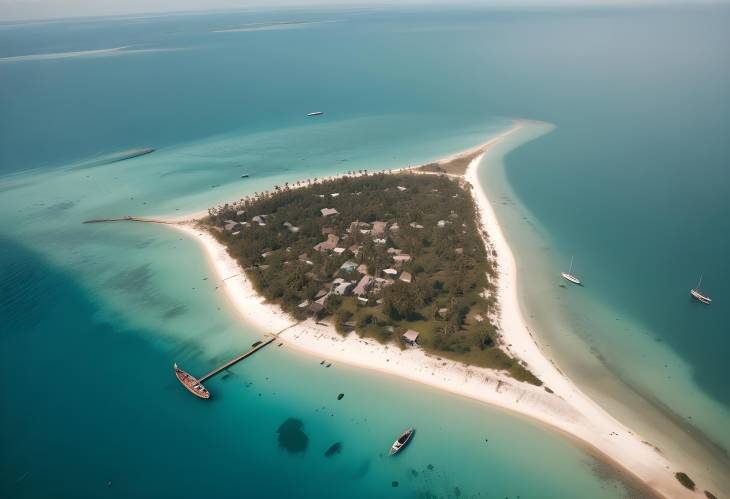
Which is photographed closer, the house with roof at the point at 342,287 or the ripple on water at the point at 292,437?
the ripple on water at the point at 292,437

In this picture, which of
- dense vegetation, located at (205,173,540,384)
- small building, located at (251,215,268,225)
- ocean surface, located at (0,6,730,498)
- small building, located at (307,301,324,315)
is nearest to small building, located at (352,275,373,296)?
dense vegetation, located at (205,173,540,384)

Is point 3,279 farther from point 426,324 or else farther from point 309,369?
point 426,324

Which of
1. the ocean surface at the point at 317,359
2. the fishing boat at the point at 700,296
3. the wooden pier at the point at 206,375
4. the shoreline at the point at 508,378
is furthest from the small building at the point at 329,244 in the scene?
the fishing boat at the point at 700,296

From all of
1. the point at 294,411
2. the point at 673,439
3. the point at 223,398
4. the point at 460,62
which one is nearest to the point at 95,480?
the point at 223,398

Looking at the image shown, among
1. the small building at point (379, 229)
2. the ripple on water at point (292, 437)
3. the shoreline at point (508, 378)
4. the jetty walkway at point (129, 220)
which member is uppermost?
the small building at point (379, 229)

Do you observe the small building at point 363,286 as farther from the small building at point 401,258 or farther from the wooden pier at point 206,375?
the wooden pier at point 206,375

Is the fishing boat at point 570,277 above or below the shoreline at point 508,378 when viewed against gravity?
above

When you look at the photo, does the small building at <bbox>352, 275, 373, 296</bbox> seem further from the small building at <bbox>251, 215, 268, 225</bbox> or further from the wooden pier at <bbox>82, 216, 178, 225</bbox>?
the wooden pier at <bbox>82, 216, 178, 225</bbox>
